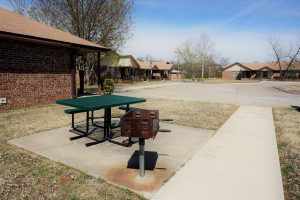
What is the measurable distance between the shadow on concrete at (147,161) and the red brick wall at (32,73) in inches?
291

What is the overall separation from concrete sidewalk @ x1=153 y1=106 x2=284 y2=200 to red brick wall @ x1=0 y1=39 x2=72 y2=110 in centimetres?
830

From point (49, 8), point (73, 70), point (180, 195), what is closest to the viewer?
point (180, 195)

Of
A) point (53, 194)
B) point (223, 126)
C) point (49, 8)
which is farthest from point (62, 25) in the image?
point (53, 194)

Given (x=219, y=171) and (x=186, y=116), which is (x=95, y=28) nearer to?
(x=186, y=116)

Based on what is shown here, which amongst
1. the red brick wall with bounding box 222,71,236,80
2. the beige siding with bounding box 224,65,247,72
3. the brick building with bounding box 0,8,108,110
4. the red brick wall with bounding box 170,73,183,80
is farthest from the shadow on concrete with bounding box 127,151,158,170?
the beige siding with bounding box 224,65,247,72

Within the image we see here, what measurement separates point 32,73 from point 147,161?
27.1 ft

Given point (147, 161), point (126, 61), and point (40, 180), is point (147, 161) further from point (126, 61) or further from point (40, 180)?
point (126, 61)

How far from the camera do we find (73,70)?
508 inches

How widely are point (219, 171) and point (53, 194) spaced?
2.77 metres

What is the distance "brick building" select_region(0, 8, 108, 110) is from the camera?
9812 mm

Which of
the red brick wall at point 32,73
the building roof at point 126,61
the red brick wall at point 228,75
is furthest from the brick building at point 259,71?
the red brick wall at point 32,73

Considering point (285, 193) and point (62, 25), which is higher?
point (62, 25)

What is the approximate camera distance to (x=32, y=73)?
427 inches

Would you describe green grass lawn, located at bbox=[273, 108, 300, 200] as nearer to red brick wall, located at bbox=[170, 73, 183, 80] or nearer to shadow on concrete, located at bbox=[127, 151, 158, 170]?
shadow on concrete, located at bbox=[127, 151, 158, 170]
